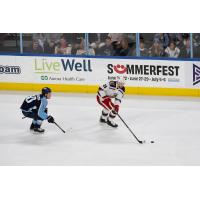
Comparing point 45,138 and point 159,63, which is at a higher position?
point 159,63

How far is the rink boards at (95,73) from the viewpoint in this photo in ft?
25.6

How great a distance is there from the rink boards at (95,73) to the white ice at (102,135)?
0.23m

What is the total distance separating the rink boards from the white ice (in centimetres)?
23

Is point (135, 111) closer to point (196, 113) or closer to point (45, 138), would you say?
point (196, 113)

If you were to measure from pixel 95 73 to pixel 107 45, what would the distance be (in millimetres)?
480

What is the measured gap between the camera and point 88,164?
17.5 feet

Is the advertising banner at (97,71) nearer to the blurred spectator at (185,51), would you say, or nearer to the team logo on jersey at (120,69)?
the team logo on jersey at (120,69)

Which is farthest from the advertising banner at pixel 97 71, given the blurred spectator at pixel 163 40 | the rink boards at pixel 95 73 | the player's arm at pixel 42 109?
the player's arm at pixel 42 109

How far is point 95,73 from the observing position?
8.08m

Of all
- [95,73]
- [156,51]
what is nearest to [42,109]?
[95,73]

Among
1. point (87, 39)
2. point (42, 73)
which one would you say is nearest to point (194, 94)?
point (87, 39)

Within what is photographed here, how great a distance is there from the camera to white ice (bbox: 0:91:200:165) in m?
5.44

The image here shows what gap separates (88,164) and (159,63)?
3.00 meters

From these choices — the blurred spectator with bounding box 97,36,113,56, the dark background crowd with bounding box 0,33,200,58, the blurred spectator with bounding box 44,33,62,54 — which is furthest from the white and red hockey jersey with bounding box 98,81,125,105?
the blurred spectator with bounding box 44,33,62,54
